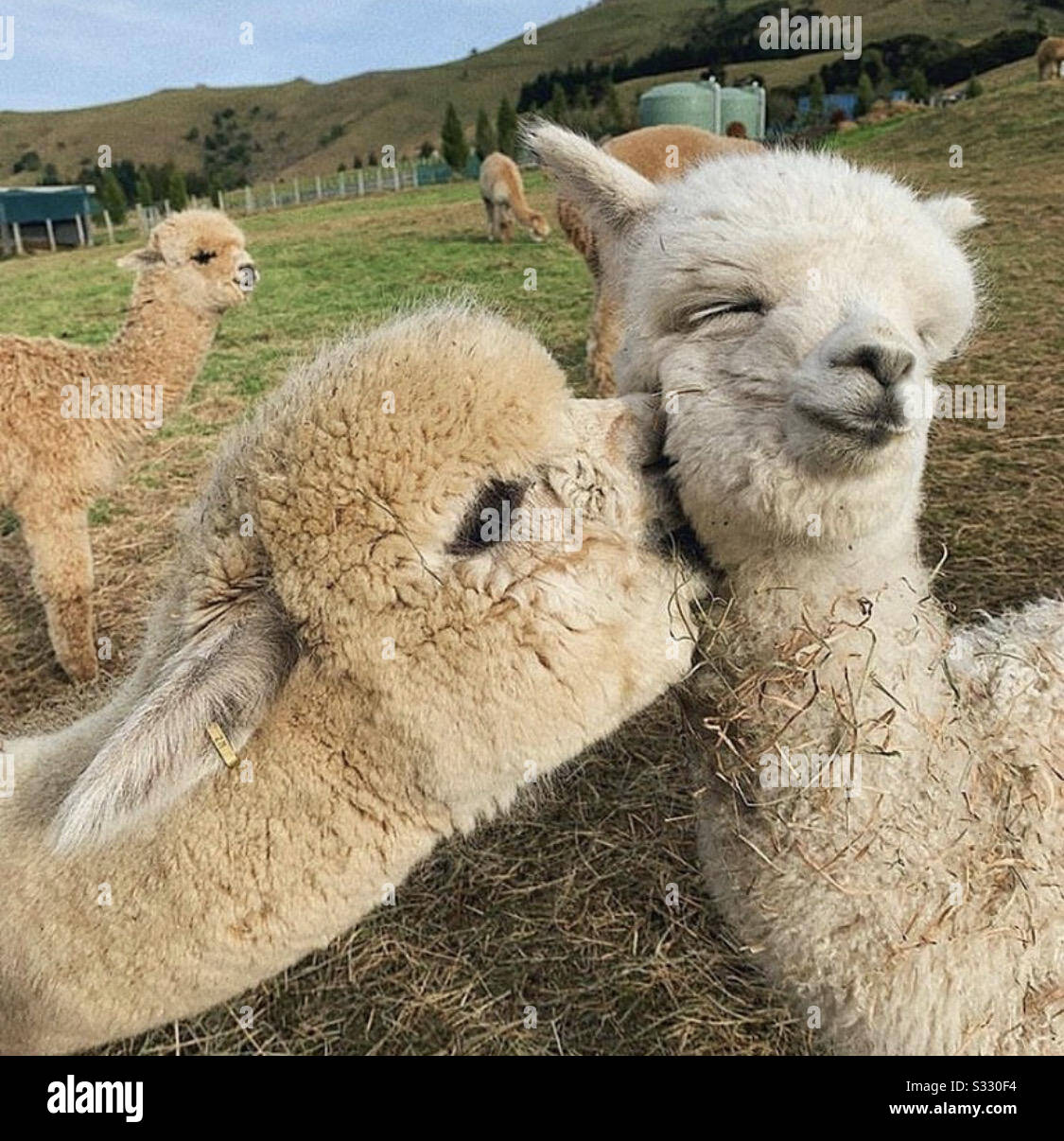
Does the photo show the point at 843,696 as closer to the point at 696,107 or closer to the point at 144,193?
the point at 696,107

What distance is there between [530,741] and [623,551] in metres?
0.34

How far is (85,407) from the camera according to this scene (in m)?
4.90

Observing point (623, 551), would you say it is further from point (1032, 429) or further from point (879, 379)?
point (1032, 429)

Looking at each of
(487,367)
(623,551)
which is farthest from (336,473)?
(623,551)

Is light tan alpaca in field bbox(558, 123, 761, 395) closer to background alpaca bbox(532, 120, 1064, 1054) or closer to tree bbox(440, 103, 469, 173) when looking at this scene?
background alpaca bbox(532, 120, 1064, 1054)

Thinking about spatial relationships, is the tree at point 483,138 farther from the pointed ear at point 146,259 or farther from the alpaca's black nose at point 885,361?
the alpaca's black nose at point 885,361

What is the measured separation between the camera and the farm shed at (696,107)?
24.5 meters

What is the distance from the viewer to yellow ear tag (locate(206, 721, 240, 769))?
1.41 m

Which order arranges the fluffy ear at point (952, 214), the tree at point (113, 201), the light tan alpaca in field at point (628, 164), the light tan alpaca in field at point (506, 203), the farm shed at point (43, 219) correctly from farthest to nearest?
the tree at point (113, 201) < the farm shed at point (43, 219) < the light tan alpaca in field at point (506, 203) < the light tan alpaca in field at point (628, 164) < the fluffy ear at point (952, 214)

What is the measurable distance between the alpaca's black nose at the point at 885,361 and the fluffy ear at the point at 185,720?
0.96 metres

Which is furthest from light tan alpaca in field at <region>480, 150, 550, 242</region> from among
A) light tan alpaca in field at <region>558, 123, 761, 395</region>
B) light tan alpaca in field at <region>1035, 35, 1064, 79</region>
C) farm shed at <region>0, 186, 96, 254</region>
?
farm shed at <region>0, 186, 96, 254</region>

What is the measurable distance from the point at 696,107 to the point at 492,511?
26.9m

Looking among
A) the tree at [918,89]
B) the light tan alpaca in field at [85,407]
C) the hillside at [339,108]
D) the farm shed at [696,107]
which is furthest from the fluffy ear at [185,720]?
the hillside at [339,108]

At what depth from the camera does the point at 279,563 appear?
1.50 meters
